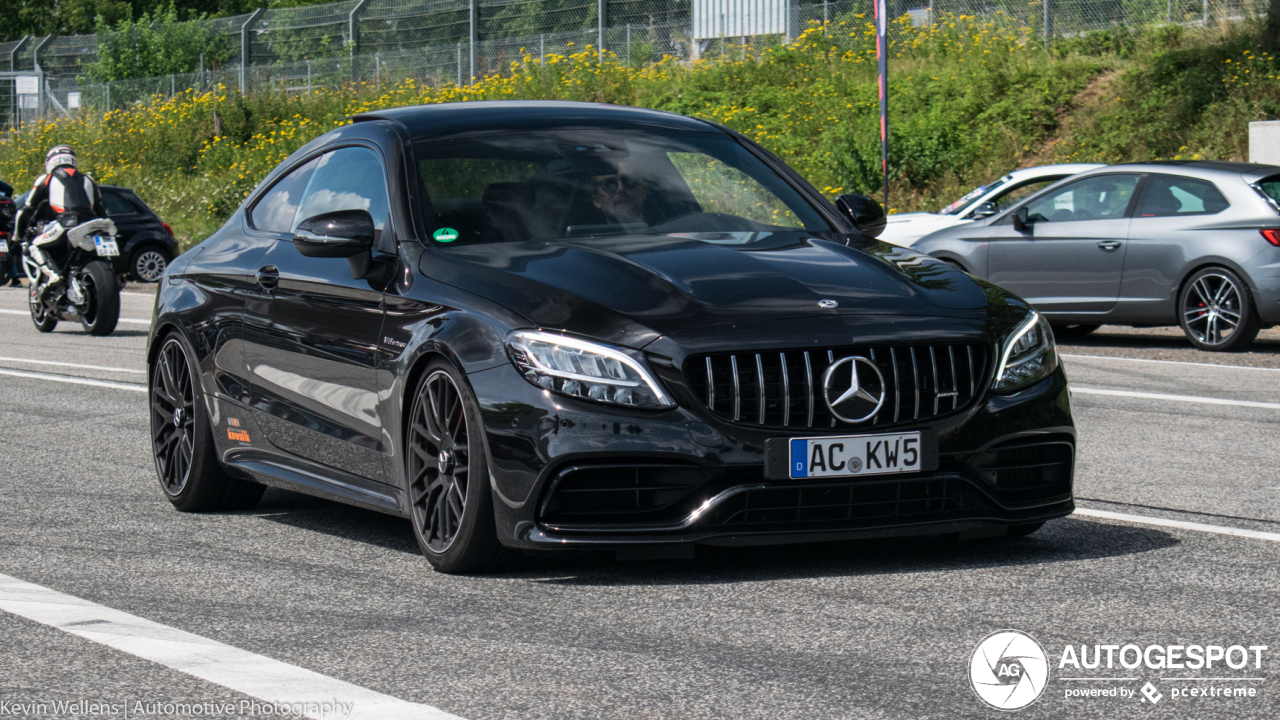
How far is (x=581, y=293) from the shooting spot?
17.3ft

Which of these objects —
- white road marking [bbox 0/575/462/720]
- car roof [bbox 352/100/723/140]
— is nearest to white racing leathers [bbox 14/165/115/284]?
car roof [bbox 352/100/723/140]

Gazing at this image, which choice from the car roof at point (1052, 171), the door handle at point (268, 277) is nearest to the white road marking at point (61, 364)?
the door handle at point (268, 277)

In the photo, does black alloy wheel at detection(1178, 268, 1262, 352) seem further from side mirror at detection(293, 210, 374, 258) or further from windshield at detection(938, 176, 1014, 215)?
side mirror at detection(293, 210, 374, 258)

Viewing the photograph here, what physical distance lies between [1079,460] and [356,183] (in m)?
3.72

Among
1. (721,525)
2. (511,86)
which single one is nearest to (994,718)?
(721,525)

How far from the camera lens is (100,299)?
17.1 metres

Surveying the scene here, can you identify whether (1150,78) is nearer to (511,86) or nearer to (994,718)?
(511,86)

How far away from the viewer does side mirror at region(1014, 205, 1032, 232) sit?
15414mm

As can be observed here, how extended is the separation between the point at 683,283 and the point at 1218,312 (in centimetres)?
993

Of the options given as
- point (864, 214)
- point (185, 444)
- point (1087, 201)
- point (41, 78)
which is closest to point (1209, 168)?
point (1087, 201)

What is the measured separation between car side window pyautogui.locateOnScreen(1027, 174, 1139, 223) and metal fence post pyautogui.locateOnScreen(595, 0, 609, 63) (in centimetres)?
2005

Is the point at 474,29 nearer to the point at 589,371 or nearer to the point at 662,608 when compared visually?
the point at 589,371

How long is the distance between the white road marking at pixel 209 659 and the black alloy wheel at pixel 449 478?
3.18 feet

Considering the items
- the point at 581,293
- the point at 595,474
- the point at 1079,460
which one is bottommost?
the point at 1079,460
